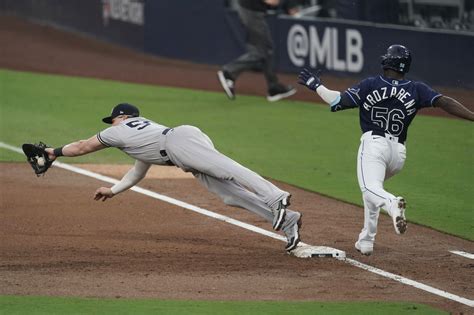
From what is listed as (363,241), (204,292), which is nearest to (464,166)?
(363,241)

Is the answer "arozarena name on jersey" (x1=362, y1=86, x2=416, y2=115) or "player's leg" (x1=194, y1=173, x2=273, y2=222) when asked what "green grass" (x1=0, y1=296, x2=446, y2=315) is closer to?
"player's leg" (x1=194, y1=173, x2=273, y2=222)

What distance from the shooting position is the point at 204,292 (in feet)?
26.7

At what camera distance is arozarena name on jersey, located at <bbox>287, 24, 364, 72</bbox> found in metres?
19.7

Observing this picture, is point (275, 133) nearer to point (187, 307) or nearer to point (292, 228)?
point (292, 228)

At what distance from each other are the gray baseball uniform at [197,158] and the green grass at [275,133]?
7.34ft

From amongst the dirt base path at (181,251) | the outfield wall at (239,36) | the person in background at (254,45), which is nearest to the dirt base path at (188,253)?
the dirt base path at (181,251)

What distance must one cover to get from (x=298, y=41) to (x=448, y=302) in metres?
13.2

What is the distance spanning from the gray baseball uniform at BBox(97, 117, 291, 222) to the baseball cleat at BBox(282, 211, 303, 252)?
152 mm

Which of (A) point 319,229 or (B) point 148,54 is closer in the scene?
(A) point 319,229

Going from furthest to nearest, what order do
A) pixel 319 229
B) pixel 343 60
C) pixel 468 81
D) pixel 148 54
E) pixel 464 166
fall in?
pixel 148 54 < pixel 343 60 < pixel 468 81 < pixel 464 166 < pixel 319 229

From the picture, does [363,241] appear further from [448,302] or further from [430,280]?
[448,302]

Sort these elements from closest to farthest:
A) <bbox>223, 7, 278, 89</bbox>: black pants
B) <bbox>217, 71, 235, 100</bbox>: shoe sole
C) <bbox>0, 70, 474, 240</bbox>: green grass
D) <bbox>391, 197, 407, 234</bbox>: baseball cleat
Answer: <bbox>391, 197, 407, 234</bbox>: baseball cleat < <bbox>0, 70, 474, 240</bbox>: green grass < <bbox>223, 7, 278, 89</bbox>: black pants < <bbox>217, 71, 235, 100</bbox>: shoe sole

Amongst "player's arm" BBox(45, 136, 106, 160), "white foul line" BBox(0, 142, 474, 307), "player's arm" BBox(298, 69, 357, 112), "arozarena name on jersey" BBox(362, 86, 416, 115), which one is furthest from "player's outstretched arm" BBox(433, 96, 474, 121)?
"player's arm" BBox(45, 136, 106, 160)

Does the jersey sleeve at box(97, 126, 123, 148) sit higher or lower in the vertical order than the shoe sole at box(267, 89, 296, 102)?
higher
